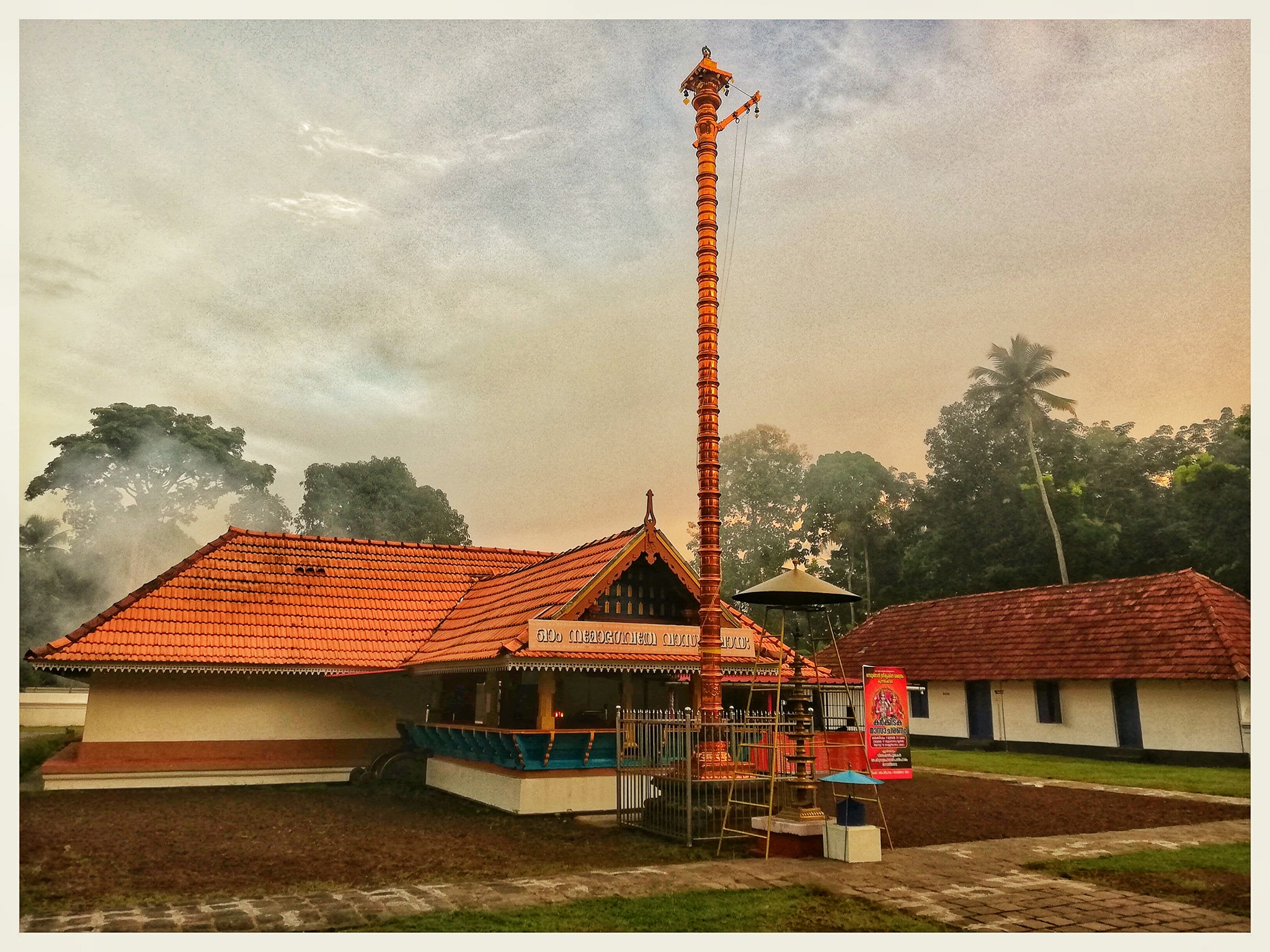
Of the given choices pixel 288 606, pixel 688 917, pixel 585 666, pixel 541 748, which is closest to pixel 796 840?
pixel 688 917

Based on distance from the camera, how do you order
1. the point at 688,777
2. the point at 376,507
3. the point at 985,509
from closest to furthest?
the point at 688,777
the point at 985,509
the point at 376,507

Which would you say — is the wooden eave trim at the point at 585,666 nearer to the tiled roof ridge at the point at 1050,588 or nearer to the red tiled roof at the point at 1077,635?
the red tiled roof at the point at 1077,635

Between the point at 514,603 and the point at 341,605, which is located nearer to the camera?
the point at 514,603

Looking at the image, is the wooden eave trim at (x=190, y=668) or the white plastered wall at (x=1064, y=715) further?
the white plastered wall at (x=1064, y=715)

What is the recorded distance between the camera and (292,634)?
1303 centimetres

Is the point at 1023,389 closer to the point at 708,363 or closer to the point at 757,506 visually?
the point at 757,506

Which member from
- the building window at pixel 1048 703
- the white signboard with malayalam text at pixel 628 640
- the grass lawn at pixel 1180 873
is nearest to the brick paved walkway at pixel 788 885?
the grass lawn at pixel 1180 873

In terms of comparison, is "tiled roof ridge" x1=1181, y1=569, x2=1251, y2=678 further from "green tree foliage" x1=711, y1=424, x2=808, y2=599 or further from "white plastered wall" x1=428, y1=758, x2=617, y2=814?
"white plastered wall" x1=428, y1=758, x2=617, y2=814

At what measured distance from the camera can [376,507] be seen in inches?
1063

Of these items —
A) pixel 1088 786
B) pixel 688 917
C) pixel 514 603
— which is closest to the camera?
pixel 688 917

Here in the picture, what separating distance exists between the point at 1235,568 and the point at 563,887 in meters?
16.7

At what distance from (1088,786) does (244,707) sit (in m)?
12.3

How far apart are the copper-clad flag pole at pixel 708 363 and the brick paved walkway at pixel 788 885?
209cm

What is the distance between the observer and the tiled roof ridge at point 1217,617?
1502 cm
